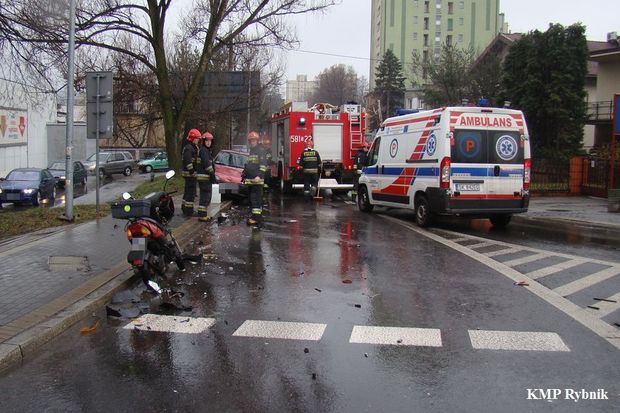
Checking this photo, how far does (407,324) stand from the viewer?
559 cm

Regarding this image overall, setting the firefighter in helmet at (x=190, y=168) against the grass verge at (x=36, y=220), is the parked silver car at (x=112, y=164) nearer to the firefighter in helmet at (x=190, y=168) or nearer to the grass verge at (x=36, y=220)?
the grass verge at (x=36, y=220)

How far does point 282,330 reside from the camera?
5387 millimetres

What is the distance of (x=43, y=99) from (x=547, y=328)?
16518mm

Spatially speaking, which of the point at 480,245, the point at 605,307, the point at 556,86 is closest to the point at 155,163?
the point at 556,86

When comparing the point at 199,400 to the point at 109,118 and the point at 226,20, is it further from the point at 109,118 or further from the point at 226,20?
the point at 226,20

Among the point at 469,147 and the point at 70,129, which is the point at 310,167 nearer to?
the point at 469,147

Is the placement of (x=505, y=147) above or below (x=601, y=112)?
below

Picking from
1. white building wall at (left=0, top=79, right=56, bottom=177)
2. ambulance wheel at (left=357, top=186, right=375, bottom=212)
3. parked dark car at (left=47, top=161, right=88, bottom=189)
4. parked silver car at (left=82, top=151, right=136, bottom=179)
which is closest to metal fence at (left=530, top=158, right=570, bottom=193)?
ambulance wheel at (left=357, top=186, right=375, bottom=212)

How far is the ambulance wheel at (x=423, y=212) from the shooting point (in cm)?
1228

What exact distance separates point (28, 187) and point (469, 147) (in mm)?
15803

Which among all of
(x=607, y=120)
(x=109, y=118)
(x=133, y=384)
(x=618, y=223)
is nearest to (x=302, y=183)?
(x=109, y=118)

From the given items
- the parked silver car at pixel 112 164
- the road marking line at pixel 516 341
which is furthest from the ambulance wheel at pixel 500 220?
the parked silver car at pixel 112 164

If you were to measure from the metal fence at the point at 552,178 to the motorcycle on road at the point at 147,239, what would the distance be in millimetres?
16710

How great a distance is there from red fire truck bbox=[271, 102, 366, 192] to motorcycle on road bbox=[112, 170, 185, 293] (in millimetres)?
12116
